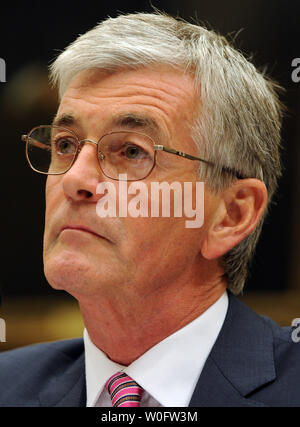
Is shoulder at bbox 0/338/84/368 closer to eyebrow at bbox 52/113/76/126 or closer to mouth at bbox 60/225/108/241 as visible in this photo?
mouth at bbox 60/225/108/241

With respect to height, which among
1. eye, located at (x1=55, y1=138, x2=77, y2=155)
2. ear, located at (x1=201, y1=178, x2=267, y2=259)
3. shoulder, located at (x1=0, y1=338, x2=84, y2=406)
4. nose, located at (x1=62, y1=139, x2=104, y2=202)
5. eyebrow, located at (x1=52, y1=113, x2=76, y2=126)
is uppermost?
eyebrow, located at (x1=52, y1=113, x2=76, y2=126)

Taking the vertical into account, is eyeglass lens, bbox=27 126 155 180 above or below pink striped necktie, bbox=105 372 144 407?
above

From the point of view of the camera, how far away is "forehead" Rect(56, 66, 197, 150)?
1887mm

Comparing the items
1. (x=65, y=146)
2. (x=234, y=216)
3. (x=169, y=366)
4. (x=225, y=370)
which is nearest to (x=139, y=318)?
(x=169, y=366)

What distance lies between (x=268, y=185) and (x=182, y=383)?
790 millimetres

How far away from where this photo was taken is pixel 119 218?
5.95ft

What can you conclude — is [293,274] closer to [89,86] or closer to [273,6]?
[273,6]

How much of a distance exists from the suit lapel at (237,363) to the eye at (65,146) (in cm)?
75

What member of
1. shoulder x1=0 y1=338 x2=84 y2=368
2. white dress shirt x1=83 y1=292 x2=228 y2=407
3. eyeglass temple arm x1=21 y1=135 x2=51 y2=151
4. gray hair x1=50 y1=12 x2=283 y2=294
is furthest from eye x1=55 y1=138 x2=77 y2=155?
shoulder x1=0 y1=338 x2=84 y2=368

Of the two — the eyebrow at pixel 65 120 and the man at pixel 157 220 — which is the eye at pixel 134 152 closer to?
the man at pixel 157 220

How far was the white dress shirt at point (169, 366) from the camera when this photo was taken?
1858mm

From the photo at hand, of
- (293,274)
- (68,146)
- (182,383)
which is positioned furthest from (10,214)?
(182,383)

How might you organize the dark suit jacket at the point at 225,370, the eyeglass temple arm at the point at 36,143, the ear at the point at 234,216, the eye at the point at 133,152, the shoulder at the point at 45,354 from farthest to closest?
1. the shoulder at the point at 45,354
2. the eyeglass temple arm at the point at 36,143
3. the ear at the point at 234,216
4. the eye at the point at 133,152
5. the dark suit jacket at the point at 225,370

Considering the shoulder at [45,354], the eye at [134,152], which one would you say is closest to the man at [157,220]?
the eye at [134,152]
